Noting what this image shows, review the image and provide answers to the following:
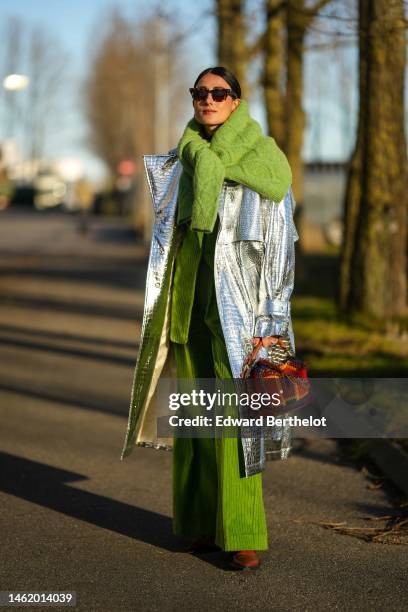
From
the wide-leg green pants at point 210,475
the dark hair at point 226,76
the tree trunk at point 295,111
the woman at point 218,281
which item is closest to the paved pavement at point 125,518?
the wide-leg green pants at point 210,475

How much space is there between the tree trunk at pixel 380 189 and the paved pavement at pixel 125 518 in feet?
8.31

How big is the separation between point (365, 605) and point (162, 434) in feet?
3.83

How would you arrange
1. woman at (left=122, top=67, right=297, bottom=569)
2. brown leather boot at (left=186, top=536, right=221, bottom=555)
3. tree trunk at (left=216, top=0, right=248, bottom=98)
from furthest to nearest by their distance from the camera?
tree trunk at (left=216, top=0, right=248, bottom=98) < brown leather boot at (left=186, top=536, right=221, bottom=555) < woman at (left=122, top=67, right=297, bottom=569)

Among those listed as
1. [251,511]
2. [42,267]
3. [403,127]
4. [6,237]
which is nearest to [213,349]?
[251,511]

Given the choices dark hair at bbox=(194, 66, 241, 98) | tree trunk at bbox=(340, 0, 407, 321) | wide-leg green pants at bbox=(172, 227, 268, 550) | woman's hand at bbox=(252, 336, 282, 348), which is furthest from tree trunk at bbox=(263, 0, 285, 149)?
woman's hand at bbox=(252, 336, 282, 348)

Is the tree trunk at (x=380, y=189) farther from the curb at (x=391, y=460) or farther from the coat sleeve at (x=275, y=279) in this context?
the coat sleeve at (x=275, y=279)

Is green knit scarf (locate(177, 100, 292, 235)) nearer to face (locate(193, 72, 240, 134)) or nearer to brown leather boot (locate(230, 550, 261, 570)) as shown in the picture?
face (locate(193, 72, 240, 134))

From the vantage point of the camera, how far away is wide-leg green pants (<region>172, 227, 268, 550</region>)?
192 inches

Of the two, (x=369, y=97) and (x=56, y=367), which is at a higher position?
(x=369, y=97)

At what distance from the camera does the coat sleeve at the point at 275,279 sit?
16.1 ft

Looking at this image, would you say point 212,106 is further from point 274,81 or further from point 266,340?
point 274,81

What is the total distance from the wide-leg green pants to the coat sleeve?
0.19 metres

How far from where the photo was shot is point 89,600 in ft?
15.0

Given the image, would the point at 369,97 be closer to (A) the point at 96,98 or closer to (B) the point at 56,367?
(B) the point at 56,367
